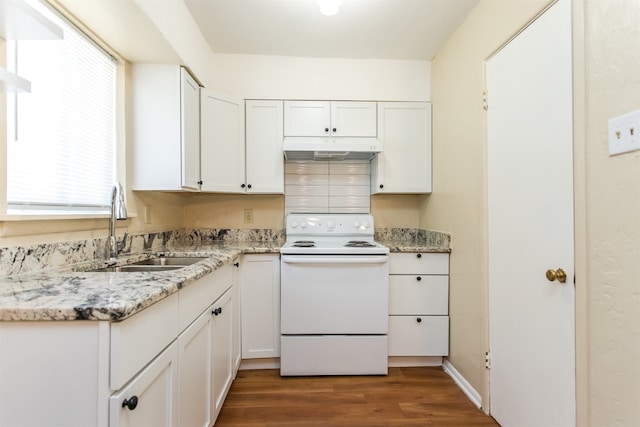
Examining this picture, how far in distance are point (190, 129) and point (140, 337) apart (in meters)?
1.50

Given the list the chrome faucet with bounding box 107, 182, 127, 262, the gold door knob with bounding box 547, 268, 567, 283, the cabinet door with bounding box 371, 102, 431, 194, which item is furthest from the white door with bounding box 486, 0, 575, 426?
the chrome faucet with bounding box 107, 182, 127, 262

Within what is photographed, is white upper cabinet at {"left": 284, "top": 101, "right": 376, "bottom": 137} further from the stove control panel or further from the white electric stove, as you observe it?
the white electric stove

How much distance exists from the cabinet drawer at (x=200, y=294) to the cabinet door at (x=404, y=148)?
1435mm

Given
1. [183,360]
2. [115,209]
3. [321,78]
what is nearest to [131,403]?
[183,360]

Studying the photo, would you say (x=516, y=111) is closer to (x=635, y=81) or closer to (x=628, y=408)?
(x=635, y=81)

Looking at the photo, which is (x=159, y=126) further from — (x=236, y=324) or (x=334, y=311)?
(x=334, y=311)

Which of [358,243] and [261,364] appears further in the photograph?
[358,243]

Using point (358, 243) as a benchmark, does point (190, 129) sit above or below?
above

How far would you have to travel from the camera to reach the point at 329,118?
2365mm

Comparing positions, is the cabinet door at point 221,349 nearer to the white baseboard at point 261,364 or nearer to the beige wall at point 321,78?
the white baseboard at point 261,364

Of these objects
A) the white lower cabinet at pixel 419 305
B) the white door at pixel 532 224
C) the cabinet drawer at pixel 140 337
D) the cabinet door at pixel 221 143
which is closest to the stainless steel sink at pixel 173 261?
the cabinet door at pixel 221 143

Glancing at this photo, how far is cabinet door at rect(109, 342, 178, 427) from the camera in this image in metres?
0.73

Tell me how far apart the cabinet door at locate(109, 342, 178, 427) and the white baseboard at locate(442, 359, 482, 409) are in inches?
65.0

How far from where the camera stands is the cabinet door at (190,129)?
72.1 inches
